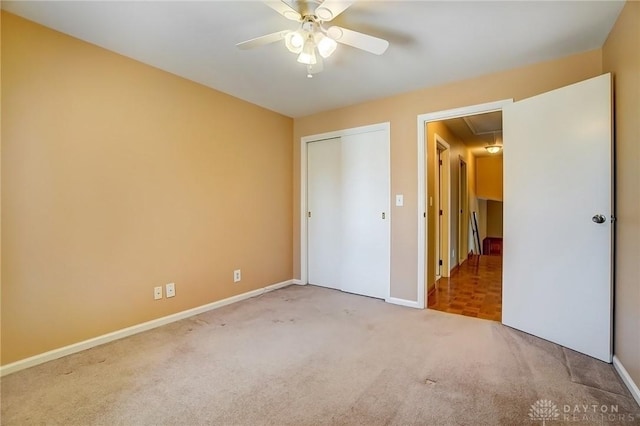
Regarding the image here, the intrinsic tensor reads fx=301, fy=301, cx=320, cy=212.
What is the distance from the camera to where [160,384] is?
68.4 inches

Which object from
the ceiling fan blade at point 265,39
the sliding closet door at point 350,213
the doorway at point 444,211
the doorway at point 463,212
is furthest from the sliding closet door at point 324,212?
the doorway at point 463,212

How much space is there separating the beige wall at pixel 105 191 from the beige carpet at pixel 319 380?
0.38 meters

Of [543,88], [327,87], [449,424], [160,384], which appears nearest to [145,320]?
[160,384]

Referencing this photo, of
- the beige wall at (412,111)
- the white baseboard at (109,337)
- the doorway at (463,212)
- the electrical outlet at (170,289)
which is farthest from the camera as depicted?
the doorway at (463,212)

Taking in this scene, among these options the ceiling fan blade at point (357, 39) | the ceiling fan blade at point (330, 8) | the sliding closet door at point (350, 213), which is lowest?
the sliding closet door at point (350, 213)

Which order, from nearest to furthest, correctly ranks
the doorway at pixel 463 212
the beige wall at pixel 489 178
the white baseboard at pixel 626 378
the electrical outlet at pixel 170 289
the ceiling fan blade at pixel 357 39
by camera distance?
the white baseboard at pixel 626 378 → the ceiling fan blade at pixel 357 39 → the electrical outlet at pixel 170 289 → the doorway at pixel 463 212 → the beige wall at pixel 489 178

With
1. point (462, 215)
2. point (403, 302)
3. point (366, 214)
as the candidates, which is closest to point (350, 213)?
point (366, 214)

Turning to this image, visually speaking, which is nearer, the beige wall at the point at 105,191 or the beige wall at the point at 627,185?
the beige wall at the point at 627,185

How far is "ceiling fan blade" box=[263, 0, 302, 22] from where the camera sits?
155 cm

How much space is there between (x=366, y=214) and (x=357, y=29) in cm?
197

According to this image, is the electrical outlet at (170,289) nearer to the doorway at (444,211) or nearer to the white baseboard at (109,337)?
the white baseboard at (109,337)

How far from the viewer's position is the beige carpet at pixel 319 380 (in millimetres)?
1477

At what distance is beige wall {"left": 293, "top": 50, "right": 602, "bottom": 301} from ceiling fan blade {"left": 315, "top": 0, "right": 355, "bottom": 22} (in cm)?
173

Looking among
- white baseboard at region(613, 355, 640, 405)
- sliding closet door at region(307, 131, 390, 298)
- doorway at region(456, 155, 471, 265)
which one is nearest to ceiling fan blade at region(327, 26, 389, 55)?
sliding closet door at region(307, 131, 390, 298)
